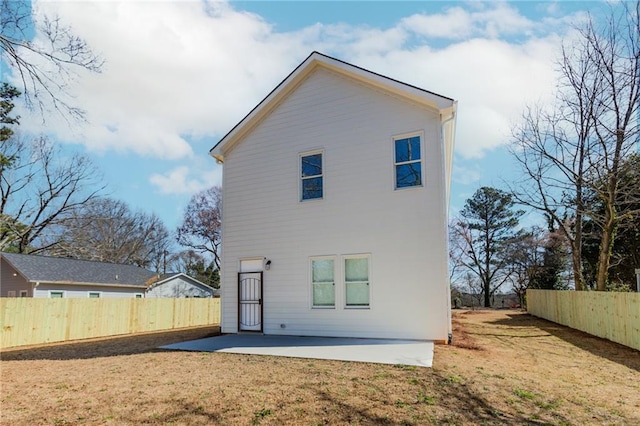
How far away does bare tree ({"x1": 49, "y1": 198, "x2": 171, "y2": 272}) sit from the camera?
29781 mm

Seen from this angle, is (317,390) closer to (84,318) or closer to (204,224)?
(84,318)

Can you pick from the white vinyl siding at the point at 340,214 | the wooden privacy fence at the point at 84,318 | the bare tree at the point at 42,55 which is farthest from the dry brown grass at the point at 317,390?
the wooden privacy fence at the point at 84,318

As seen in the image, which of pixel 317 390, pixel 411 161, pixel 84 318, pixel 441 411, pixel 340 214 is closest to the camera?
pixel 441 411

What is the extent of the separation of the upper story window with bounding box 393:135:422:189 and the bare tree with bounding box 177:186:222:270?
83.9ft

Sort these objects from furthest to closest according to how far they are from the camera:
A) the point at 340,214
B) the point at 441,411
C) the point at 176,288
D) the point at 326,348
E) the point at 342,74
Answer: the point at 176,288, the point at 342,74, the point at 340,214, the point at 326,348, the point at 441,411

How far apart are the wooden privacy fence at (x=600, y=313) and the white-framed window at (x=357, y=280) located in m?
6.70

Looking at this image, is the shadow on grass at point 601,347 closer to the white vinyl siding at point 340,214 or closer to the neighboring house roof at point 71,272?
the white vinyl siding at point 340,214

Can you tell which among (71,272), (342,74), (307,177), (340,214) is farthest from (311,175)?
(71,272)

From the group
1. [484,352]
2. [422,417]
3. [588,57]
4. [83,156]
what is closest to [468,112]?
[588,57]

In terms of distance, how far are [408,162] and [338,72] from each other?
11.5 ft

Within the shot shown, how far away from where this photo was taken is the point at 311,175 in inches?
474

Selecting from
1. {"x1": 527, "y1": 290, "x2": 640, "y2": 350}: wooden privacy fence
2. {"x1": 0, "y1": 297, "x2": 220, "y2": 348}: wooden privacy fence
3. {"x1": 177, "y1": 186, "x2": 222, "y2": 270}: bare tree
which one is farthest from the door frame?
{"x1": 177, "y1": 186, "x2": 222, "y2": 270}: bare tree

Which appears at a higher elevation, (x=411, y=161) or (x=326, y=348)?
(x=411, y=161)

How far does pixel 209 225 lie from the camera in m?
34.6
